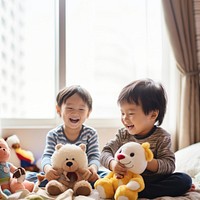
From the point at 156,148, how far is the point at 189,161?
483mm

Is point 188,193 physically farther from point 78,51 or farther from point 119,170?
point 78,51

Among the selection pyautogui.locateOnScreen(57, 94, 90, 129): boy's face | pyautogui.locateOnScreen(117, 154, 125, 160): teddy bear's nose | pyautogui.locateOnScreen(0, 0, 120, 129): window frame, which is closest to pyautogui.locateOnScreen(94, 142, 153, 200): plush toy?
pyautogui.locateOnScreen(117, 154, 125, 160): teddy bear's nose

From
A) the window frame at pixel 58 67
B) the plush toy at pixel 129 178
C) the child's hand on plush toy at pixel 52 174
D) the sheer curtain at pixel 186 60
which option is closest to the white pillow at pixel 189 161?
the sheer curtain at pixel 186 60

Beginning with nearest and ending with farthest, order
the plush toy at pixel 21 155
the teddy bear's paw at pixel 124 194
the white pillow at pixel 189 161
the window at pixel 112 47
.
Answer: the teddy bear's paw at pixel 124 194, the white pillow at pixel 189 161, the plush toy at pixel 21 155, the window at pixel 112 47

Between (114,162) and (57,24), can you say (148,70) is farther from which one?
(114,162)

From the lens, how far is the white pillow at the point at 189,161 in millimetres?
1729

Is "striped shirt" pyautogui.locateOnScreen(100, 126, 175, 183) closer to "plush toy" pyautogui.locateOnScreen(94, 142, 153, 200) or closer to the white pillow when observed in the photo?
"plush toy" pyautogui.locateOnScreen(94, 142, 153, 200)

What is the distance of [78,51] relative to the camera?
2330 mm

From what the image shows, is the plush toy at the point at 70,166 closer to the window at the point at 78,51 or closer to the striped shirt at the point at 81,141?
the striped shirt at the point at 81,141

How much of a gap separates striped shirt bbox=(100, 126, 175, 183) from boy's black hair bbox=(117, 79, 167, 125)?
11cm

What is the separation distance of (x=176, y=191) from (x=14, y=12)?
5.19 ft

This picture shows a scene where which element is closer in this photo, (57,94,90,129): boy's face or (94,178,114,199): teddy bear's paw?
(94,178,114,199): teddy bear's paw

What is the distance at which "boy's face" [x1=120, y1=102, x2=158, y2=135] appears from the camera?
54.5 inches

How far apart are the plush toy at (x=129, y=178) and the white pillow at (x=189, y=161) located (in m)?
0.56
